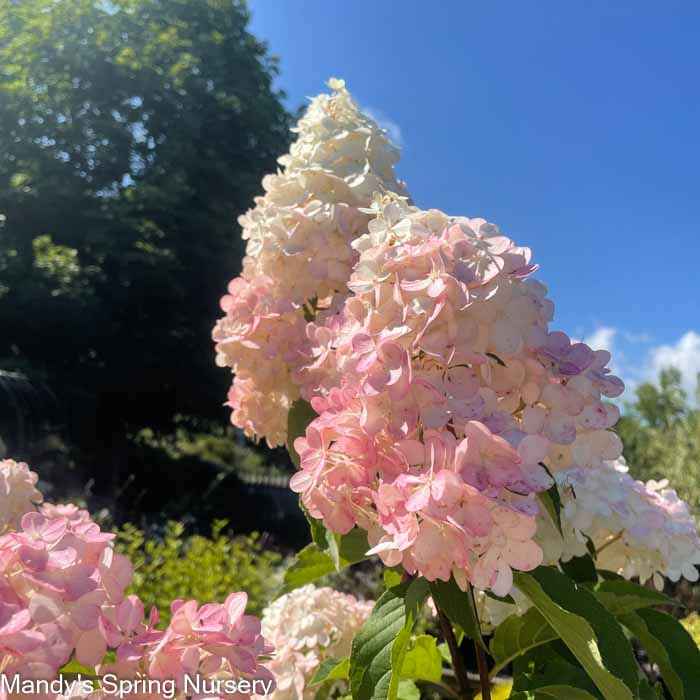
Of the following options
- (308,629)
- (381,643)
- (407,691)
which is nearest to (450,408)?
(381,643)

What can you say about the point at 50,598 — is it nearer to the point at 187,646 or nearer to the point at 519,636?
the point at 187,646

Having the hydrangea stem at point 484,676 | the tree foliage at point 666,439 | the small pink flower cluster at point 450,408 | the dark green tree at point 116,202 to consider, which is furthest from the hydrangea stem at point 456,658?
the dark green tree at point 116,202

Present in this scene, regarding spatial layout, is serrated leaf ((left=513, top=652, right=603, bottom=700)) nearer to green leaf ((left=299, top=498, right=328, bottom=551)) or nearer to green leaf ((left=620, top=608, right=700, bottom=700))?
green leaf ((left=620, top=608, right=700, bottom=700))

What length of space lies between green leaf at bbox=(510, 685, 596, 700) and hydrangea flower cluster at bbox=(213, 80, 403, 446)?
611mm

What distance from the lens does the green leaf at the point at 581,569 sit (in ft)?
3.34

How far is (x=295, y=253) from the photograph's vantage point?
116cm

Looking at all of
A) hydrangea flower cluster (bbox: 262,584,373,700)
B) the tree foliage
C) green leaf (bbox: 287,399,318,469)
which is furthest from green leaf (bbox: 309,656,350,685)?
the tree foliage

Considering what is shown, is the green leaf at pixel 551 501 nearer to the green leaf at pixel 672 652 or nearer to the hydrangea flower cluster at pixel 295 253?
the green leaf at pixel 672 652

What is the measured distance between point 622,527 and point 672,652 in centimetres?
19

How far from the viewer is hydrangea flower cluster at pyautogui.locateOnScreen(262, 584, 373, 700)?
1291 mm

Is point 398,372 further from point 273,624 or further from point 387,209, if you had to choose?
point 273,624

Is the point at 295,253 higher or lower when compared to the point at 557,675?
higher

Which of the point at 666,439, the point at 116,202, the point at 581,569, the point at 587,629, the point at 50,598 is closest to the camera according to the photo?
the point at 50,598

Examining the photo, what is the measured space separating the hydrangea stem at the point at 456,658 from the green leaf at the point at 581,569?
218 mm
